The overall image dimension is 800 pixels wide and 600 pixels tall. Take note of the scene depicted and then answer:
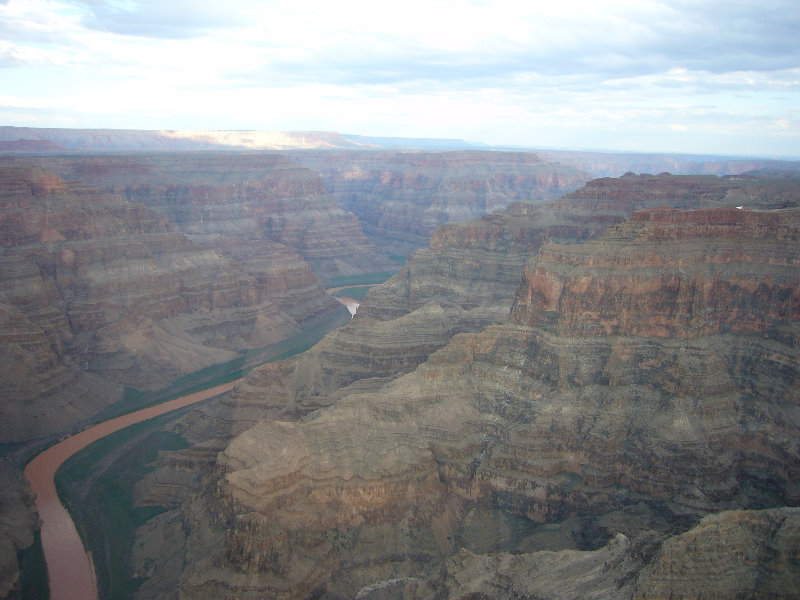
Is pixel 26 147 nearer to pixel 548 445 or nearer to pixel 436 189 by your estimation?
pixel 436 189

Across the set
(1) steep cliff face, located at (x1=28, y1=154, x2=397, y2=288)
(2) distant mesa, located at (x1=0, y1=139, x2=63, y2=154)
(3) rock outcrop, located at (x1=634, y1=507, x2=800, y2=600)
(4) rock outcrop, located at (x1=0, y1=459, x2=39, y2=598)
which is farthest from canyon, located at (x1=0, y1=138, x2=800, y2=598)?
(2) distant mesa, located at (x1=0, y1=139, x2=63, y2=154)

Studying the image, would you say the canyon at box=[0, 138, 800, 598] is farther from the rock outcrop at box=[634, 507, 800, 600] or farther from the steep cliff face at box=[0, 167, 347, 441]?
the steep cliff face at box=[0, 167, 347, 441]

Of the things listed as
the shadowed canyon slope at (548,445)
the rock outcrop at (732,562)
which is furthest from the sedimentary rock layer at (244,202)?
the rock outcrop at (732,562)

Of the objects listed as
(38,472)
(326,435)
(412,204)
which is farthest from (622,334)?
(412,204)

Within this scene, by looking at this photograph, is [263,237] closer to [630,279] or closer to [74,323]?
[74,323]

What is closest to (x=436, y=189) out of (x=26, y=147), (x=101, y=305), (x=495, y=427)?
(x=26, y=147)

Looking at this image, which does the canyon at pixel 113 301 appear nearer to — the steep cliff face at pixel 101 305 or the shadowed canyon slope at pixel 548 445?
the steep cliff face at pixel 101 305
